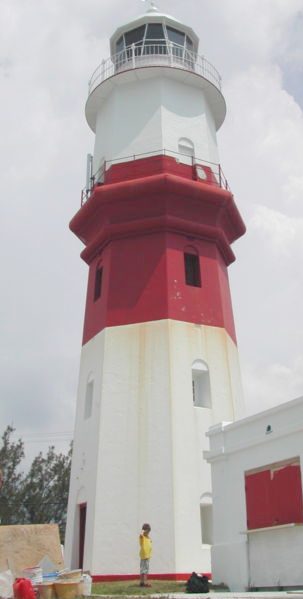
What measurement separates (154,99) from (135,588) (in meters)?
16.7

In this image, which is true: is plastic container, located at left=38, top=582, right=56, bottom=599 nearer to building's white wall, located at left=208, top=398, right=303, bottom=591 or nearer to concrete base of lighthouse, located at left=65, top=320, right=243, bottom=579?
building's white wall, located at left=208, top=398, right=303, bottom=591

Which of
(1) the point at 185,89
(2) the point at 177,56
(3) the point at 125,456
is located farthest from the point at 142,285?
(2) the point at 177,56

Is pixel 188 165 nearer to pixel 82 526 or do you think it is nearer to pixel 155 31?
pixel 155 31

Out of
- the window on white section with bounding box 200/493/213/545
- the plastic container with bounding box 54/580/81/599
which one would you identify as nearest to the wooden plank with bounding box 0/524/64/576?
the plastic container with bounding box 54/580/81/599

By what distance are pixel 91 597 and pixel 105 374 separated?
8.56m

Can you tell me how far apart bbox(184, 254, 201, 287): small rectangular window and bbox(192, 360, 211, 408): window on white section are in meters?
2.90

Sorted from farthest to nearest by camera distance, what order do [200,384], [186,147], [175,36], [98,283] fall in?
[175,36] < [186,147] < [98,283] < [200,384]

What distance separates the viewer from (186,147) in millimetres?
24422

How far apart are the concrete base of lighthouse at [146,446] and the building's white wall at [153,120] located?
701cm

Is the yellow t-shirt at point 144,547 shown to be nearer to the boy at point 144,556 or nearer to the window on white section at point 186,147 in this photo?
the boy at point 144,556

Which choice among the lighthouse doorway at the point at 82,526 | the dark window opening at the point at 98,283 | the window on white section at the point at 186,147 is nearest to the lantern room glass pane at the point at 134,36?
the window on white section at the point at 186,147

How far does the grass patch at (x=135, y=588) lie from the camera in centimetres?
1467

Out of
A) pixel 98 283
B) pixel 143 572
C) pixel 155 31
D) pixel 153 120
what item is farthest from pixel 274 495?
pixel 155 31

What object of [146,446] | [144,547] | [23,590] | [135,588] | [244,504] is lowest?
[23,590]
